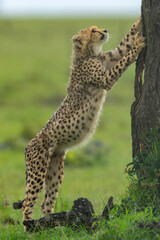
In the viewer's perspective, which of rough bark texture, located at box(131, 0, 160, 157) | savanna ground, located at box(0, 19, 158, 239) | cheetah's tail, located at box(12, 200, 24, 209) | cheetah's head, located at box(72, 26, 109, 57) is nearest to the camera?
rough bark texture, located at box(131, 0, 160, 157)

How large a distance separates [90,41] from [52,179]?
1489 millimetres

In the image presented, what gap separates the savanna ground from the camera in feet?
17.2

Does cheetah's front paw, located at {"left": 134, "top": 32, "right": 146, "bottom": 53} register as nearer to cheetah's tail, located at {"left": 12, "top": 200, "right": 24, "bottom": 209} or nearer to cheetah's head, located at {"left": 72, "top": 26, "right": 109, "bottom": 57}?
cheetah's head, located at {"left": 72, "top": 26, "right": 109, "bottom": 57}

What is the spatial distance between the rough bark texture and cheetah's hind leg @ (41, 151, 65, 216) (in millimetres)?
1301

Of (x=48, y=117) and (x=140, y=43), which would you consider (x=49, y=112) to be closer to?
(x=48, y=117)

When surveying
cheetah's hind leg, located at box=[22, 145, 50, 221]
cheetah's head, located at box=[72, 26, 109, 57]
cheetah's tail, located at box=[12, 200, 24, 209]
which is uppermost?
cheetah's head, located at box=[72, 26, 109, 57]

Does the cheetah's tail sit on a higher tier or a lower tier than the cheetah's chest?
lower

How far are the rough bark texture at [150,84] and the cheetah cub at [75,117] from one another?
2.13 feet

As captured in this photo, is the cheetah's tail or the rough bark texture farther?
the cheetah's tail

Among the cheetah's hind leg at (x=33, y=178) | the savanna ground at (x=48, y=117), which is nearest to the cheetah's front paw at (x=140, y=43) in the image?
the savanna ground at (x=48, y=117)

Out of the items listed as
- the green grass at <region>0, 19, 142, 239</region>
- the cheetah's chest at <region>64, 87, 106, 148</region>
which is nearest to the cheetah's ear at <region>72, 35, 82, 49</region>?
the cheetah's chest at <region>64, 87, 106, 148</region>

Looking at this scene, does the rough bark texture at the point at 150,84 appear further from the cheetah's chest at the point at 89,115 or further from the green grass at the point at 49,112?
the cheetah's chest at the point at 89,115

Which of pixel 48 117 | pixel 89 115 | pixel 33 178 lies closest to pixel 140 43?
pixel 89 115

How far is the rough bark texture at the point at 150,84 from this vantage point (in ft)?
13.7
